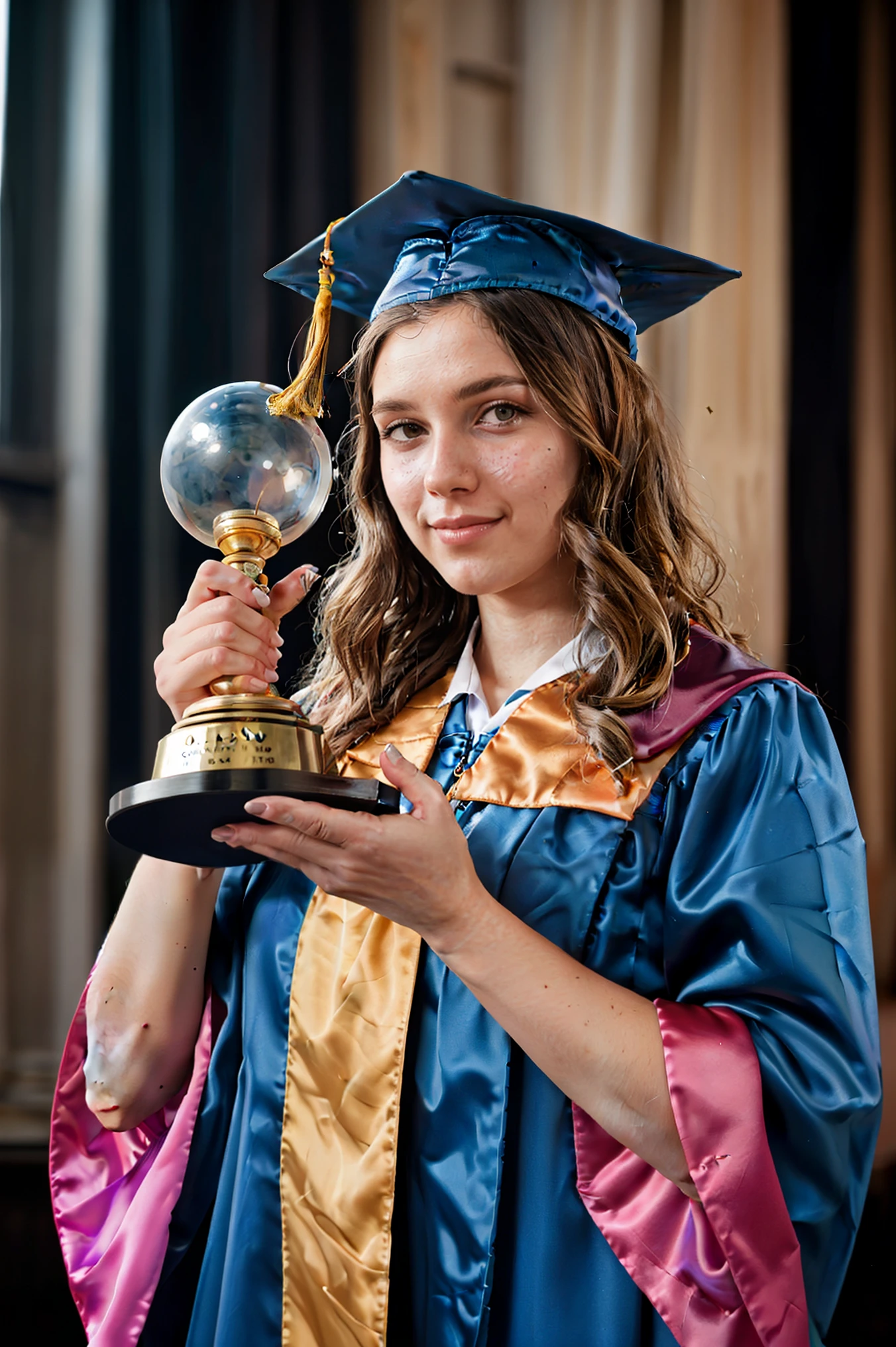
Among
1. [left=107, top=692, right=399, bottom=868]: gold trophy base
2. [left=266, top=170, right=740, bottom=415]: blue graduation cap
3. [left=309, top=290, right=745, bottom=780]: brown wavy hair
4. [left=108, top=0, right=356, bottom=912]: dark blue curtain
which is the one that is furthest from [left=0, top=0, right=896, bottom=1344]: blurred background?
[left=107, top=692, right=399, bottom=868]: gold trophy base

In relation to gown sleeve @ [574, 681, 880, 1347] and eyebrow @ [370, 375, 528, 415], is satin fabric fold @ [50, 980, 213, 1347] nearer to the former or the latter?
gown sleeve @ [574, 681, 880, 1347]

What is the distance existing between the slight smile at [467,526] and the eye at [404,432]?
97mm

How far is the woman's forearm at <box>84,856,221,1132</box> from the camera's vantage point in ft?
3.75

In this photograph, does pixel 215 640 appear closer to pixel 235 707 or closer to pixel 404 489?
pixel 235 707

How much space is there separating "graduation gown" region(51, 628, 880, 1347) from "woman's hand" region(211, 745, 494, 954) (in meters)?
0.12

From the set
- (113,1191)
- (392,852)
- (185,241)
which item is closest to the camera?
(392,852)

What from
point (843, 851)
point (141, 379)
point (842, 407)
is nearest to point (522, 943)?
point (843, 851)

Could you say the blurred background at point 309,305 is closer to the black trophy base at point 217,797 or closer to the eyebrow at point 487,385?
the eyebrow at point 487,385

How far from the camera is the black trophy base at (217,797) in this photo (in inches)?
34.4

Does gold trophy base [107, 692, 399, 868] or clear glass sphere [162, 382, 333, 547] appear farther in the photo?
clear glass sphere [162, 382, 333, 547]

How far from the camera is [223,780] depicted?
2.87 ft

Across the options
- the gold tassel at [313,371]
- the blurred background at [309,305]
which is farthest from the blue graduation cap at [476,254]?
the blurred background at [309,305]

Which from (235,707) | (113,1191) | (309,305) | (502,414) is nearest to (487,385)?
(502,414)

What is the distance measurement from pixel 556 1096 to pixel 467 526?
53 cm
